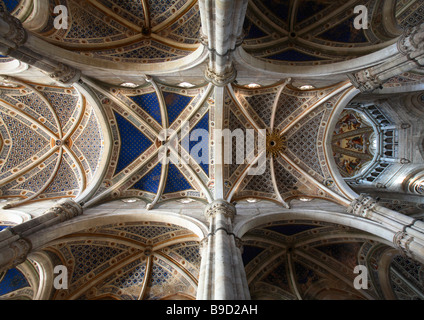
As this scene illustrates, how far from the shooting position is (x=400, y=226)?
7219 millimetres

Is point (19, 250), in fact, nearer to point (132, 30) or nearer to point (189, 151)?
point (189, 151)

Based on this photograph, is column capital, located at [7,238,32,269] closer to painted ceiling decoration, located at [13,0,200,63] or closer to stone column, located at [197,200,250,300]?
stone column, located at [197,200,250,300]

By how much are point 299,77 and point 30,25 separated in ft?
34.3

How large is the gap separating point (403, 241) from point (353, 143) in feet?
41.3

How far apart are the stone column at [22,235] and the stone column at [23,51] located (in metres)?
4.75

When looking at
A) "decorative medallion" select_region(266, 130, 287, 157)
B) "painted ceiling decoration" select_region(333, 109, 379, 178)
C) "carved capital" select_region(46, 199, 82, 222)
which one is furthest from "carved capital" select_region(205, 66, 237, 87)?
"painted ceiling decoration" select_region(333, 109, 379, 178)

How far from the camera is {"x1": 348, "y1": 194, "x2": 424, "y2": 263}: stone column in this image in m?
6.54

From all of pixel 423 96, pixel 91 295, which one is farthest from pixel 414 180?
pixel 91 295

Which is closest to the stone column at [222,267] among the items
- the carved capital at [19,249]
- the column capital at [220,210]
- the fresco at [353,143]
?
the column capital at [220,210]

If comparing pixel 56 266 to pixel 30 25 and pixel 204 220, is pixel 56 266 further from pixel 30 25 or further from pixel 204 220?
pixel 30 25

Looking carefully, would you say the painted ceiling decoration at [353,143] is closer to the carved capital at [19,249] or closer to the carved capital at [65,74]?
the carved capital at [65,74]

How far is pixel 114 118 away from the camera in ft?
37.9

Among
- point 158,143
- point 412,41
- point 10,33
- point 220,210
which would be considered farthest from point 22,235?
point 412,41

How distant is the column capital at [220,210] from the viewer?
29.7 feet
